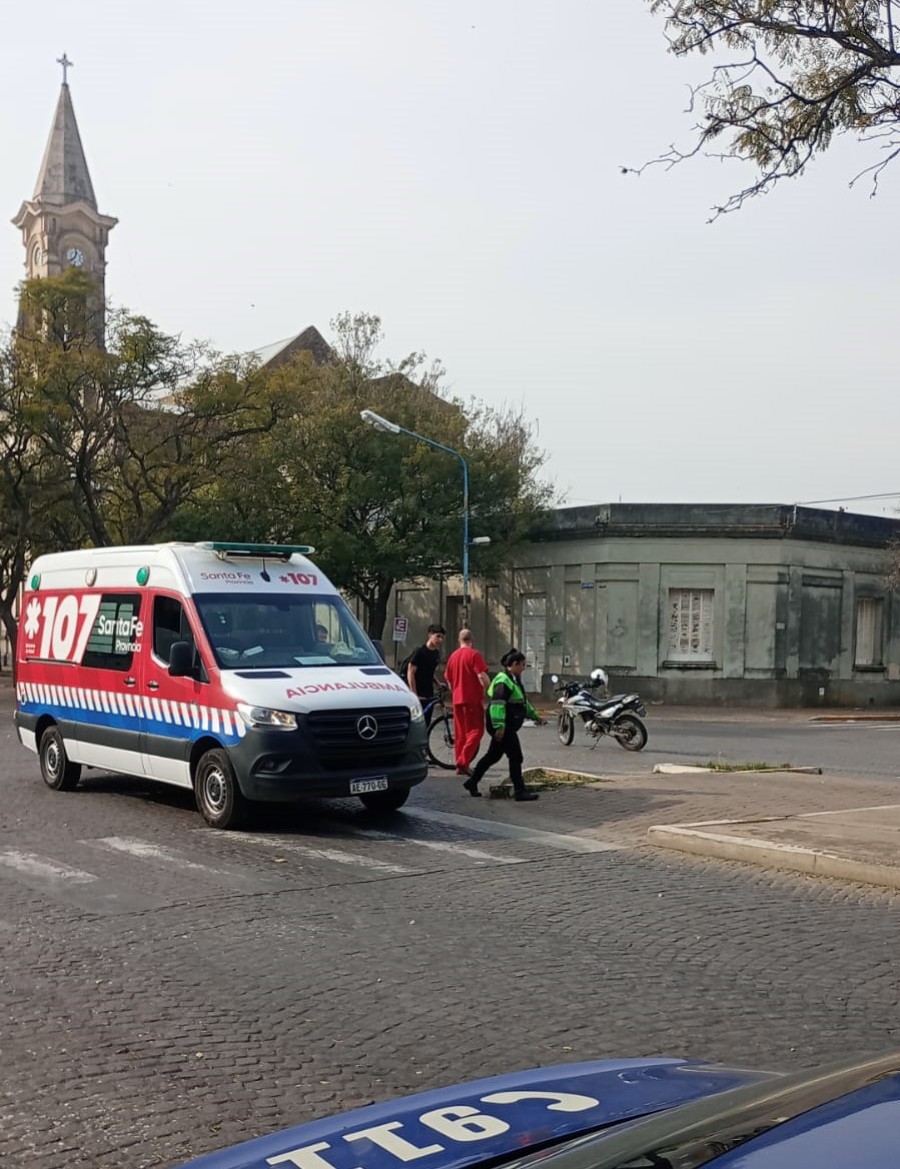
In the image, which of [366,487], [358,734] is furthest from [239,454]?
[358,734]

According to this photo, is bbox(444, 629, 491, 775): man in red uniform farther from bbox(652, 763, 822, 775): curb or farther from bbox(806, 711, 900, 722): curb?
bbox(806, 711, 900, 722): curb

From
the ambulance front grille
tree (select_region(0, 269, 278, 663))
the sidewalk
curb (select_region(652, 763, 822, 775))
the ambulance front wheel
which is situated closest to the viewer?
the sidewalk

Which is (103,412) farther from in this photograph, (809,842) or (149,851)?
(809,842)

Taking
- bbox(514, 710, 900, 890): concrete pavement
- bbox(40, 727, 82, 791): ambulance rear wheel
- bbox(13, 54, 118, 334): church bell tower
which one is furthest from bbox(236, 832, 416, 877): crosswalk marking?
bbox(13, 54, 118, 334): church bell tower

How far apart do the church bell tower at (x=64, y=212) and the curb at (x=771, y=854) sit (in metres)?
70.3

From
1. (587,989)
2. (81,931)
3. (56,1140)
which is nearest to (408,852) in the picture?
(81,931)

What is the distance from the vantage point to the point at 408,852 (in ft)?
32.7

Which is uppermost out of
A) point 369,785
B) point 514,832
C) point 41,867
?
point 369,785

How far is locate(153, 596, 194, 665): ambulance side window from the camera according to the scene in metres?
11.9

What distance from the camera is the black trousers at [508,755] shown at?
12797 mm

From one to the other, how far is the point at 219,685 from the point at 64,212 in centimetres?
6952

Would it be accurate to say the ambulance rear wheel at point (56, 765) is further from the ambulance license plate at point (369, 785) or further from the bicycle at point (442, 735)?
the bicycle at point (442, 735)

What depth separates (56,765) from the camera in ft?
45.3

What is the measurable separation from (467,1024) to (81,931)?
111 inches
